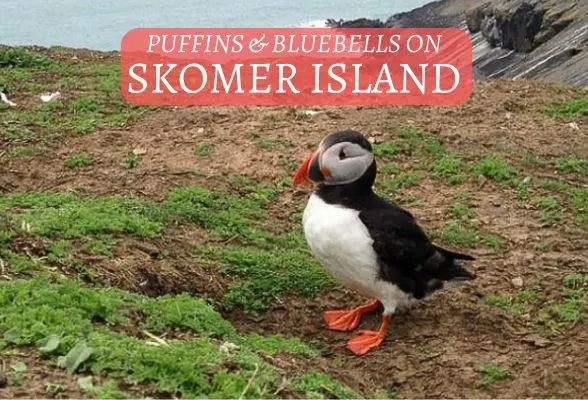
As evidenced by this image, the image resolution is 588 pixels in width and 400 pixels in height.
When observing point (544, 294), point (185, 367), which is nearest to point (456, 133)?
point (544, 294)

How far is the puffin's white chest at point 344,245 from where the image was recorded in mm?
4980

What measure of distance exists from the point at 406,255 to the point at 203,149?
3766 millimetres

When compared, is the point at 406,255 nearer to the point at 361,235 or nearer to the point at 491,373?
the point at 361,235

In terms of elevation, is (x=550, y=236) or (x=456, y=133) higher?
(x=456, y=133)

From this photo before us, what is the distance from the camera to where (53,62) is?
1246 cm

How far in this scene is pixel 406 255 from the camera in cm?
516

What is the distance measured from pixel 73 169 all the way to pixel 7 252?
123 inches

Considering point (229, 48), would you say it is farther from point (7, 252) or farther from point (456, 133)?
point (7, 252)

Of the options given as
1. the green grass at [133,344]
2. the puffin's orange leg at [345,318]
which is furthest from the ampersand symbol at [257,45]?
the green grass at [133,344]

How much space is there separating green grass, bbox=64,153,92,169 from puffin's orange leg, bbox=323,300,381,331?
3385mm

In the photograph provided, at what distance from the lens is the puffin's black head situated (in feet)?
16.8

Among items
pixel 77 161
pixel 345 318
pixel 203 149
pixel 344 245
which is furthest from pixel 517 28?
pixel 344 245

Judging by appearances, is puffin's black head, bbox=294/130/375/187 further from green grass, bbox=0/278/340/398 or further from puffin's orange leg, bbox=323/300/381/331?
green grass, bbox=0/278/340/398

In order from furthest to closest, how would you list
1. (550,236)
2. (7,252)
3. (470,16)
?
(470,16)
(550,236)
(7,252)
